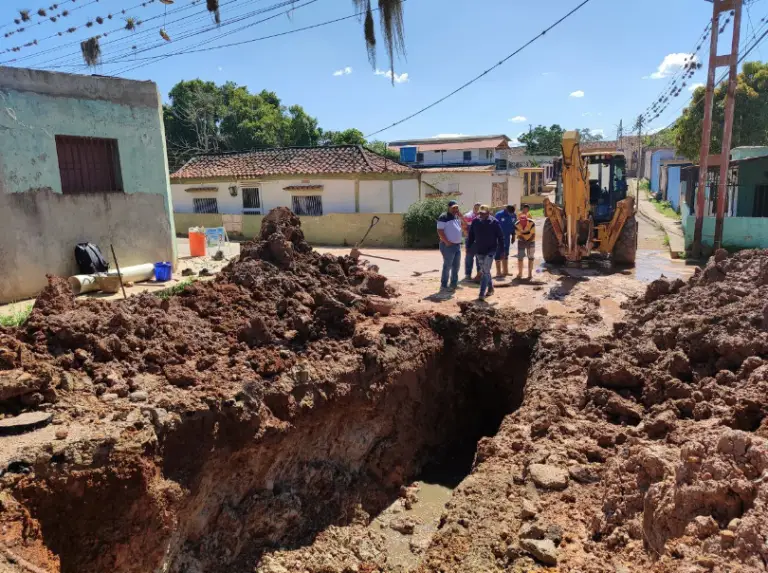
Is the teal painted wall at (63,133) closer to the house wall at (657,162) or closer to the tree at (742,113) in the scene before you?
the tree at (742,113)

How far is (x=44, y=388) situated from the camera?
4941 millimetres

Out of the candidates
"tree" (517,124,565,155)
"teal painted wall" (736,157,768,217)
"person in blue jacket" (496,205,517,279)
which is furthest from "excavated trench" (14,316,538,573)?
"tree" (517,124,565,155)

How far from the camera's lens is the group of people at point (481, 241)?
371 inches

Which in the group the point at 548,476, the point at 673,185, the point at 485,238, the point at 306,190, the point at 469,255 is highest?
the point at 306,190

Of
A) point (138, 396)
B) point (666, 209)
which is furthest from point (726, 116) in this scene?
point (666, 209)

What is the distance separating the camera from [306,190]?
73.6 ft

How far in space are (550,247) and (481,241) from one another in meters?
4.13

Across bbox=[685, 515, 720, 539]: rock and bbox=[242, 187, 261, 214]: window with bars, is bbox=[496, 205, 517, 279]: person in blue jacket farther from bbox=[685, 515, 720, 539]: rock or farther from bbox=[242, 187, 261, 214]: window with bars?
bbox=[242, 187, 261, 214]: window with bars

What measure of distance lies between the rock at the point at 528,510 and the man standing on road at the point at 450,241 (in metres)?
6.14

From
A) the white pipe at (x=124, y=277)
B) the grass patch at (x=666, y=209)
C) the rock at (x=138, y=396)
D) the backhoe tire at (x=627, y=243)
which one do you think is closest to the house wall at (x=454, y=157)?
the grass patch at (x=666, y=209)

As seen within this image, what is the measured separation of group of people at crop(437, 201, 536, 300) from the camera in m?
9.43

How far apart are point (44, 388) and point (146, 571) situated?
1.84 meters

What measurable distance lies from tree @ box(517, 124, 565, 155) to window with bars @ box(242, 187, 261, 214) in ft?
121

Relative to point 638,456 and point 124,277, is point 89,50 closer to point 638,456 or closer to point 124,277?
point 124,277
